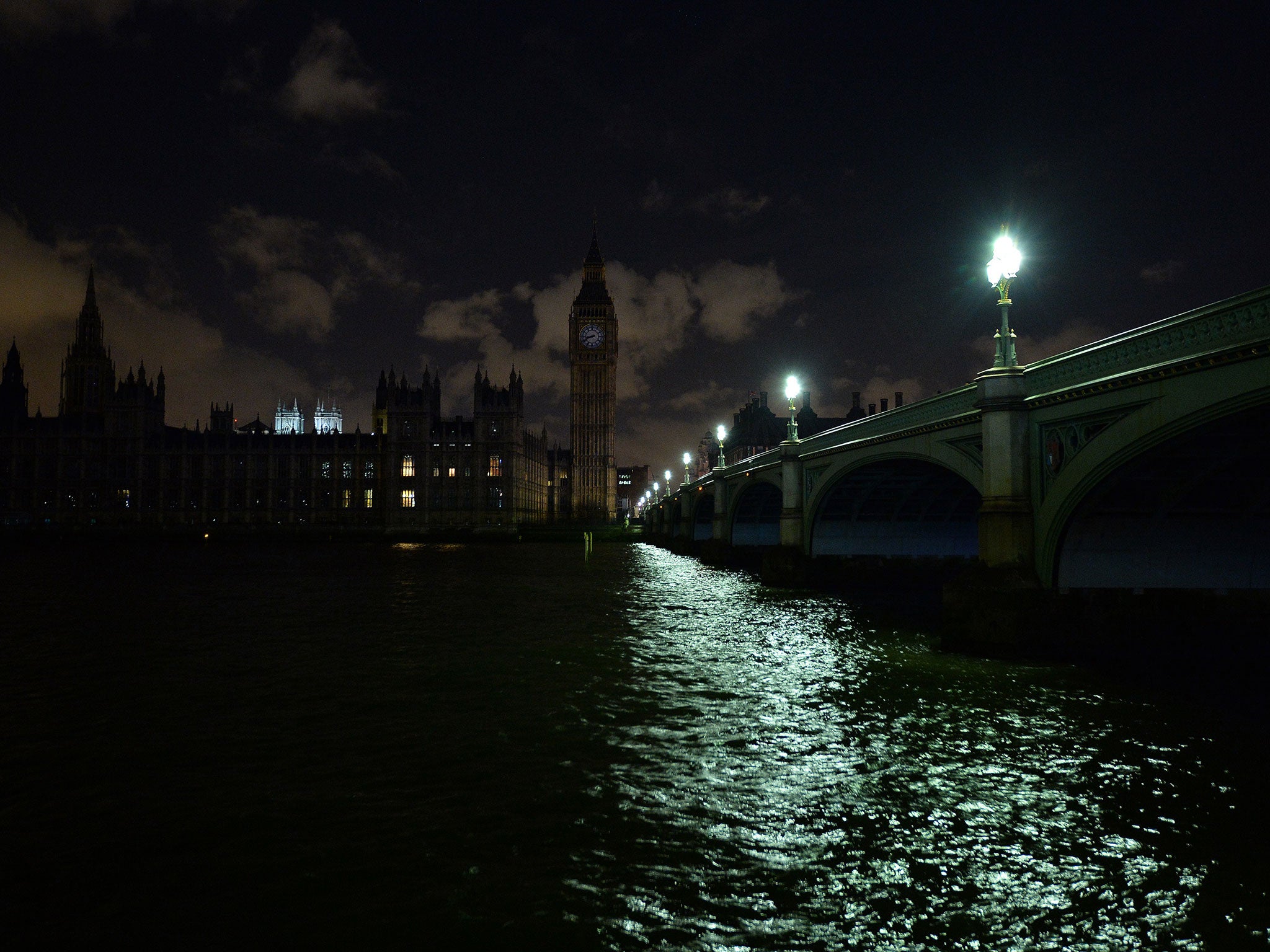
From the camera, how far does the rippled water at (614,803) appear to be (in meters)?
5.84

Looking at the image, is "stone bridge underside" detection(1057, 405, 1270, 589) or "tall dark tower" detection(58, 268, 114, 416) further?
"tall dark tower" detection(58, 268, 114, 416)

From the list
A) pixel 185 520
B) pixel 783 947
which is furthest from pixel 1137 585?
pixel 185 520

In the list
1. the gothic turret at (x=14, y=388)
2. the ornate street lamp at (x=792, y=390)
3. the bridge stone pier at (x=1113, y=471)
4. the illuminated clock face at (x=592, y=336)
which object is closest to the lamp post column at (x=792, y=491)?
the ornate street lamp at (x=792, y=390)

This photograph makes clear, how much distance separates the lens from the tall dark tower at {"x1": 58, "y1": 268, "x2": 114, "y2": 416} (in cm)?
15500

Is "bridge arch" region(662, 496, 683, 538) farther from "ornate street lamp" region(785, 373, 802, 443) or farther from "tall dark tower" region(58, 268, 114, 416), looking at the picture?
"tall dark tower" region(58, 268, 114, 416)

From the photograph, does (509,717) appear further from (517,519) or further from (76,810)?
(517,519)

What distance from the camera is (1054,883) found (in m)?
6.44

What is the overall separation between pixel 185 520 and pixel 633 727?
5742 inches

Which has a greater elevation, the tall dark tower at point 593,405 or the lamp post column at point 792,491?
the tall dark tower at point 593,405

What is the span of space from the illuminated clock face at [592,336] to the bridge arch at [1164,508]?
154842 mm

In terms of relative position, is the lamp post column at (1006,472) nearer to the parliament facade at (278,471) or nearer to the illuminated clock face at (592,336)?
the parliament facade at (278,471)

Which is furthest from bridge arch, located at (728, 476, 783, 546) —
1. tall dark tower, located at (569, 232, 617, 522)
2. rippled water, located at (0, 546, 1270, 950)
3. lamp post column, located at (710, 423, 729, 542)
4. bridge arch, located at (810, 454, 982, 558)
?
tall dark tower, located at (569, 232, 617, 522)

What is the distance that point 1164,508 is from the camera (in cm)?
1777

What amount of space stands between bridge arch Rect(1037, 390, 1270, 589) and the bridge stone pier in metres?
0.03
